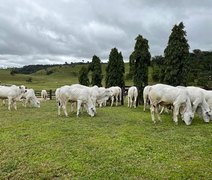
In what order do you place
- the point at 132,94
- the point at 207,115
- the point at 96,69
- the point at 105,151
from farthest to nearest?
the point at 96,69 → the point at 132,94 → the point at 207,115 → the point at 105,151

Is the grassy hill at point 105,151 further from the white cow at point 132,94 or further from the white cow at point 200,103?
the white cow at point 132,94

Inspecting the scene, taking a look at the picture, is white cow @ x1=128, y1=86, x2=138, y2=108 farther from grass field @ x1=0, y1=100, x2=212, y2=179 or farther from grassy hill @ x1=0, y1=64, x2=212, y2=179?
grass field @ x1=0, y1=100, x2=212, y2=179

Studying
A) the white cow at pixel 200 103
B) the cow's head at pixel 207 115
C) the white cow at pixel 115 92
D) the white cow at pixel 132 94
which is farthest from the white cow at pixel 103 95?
the cow's head at pixel 207 115

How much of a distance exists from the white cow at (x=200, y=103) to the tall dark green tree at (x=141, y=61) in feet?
37.7

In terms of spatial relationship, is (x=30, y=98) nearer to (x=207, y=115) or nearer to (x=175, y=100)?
(x=175, y=100)

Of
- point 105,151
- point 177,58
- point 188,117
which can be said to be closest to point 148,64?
point 177,58

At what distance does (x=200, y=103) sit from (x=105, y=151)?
8365 mm

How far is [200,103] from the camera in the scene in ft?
54.0

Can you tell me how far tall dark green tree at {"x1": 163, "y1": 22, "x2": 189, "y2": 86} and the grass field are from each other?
31.5ft

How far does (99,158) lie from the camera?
9.50m

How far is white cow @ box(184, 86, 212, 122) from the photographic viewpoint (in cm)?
1611

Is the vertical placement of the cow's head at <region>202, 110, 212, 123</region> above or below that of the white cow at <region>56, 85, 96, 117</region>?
below

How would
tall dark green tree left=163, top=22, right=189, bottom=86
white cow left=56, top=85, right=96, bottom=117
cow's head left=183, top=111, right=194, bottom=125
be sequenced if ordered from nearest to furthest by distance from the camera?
cow's head left=183, top=111, right=194, bottom=125 → white cow left=56, top=85, right=96, bottom=117 → tall dark green tree left=163, top=22, right=189, bottom=86

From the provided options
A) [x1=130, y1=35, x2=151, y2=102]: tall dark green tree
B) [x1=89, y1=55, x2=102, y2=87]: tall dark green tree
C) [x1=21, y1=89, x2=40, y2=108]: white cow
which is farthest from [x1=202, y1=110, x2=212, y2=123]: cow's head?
[x1=89, y1=55, x2=102, y2=87]: tall dark green tree
